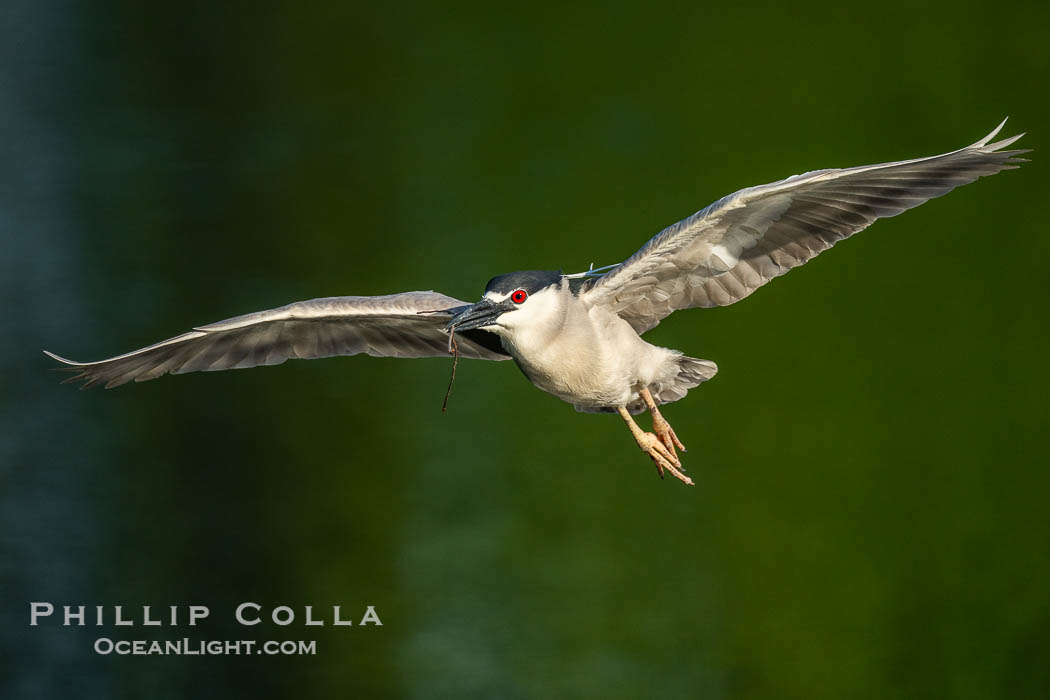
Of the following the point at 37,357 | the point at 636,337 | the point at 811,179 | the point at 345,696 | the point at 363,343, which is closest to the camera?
the point at 811,179

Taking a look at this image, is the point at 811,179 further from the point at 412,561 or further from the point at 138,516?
the point at 138,516

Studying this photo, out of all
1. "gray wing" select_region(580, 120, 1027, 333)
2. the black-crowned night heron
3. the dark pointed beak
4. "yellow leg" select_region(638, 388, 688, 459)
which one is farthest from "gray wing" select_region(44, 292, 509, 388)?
"gray wing" select_region(580, 120, 1027, 333)

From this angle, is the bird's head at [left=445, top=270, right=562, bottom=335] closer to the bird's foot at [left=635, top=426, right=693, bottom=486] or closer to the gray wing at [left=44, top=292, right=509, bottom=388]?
the gray wing at [left=44, top=292, right=509, bottom=388]

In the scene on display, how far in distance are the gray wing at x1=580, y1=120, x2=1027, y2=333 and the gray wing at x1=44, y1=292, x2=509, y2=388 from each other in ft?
2.54

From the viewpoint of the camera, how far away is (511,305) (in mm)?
4523

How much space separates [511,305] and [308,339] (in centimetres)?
146

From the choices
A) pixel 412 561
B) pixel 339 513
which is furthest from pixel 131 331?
pixel 412 561

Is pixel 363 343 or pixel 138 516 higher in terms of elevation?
pixel 138 516

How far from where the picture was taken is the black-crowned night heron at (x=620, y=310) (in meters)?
4.54

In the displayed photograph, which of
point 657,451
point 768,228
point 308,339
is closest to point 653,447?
point 657,451

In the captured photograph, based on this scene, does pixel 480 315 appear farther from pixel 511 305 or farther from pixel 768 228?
pixel 768 228

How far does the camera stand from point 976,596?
902cm

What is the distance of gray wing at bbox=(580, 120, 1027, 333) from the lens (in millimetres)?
4492

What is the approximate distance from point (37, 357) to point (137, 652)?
2618 mm
